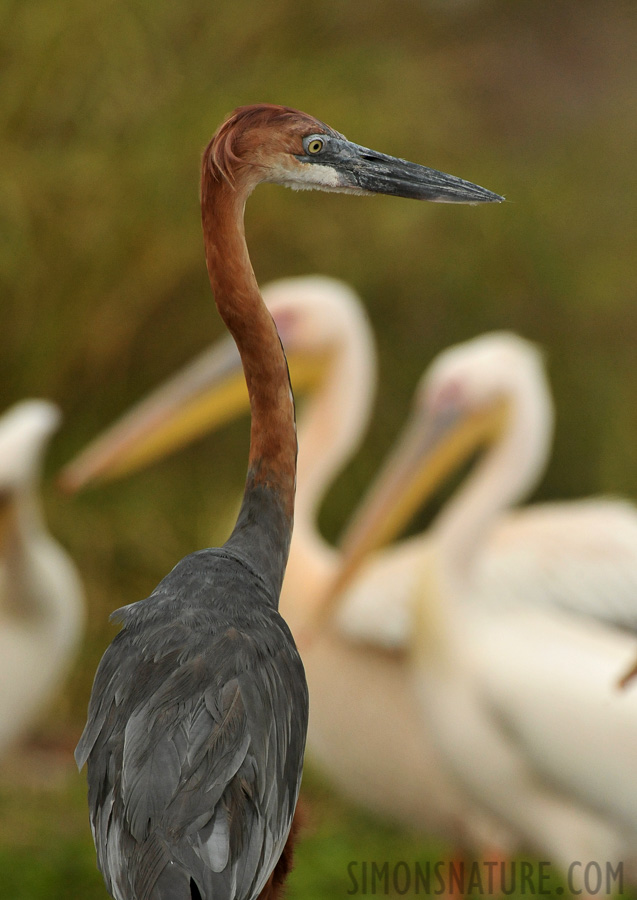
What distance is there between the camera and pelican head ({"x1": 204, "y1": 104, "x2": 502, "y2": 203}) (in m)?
0.80

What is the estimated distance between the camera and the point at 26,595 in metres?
2.10

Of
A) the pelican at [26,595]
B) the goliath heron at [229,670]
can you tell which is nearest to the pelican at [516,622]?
the pelican at [26,595]

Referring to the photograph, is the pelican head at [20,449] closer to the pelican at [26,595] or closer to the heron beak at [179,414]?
the pelican at [26,595]

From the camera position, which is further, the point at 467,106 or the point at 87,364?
the point at 467,106

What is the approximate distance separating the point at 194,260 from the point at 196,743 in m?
2.63

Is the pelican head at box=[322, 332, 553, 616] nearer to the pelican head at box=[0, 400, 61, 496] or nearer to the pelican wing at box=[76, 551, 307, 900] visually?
the pelican head at box=[0, 400, 61, 496]

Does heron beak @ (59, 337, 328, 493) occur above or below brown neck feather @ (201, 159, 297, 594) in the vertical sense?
above

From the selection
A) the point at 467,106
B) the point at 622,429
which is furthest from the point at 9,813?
the point at 467,106

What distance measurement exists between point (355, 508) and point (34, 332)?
39.4 inches

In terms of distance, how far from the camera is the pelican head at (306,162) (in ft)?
2.63

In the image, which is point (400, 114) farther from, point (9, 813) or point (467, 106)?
point (9, 813)

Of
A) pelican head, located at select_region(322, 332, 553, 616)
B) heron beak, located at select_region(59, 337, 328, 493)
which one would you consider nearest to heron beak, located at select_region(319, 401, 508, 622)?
A: pelican head, located at select_region(322, 332, 553, 616)

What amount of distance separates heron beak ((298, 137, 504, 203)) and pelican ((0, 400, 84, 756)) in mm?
1256

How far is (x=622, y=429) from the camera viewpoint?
3.36 metres
